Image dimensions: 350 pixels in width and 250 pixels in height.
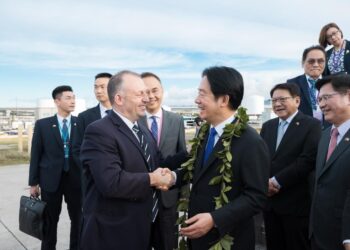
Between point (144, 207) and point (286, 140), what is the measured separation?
1722 millimetres

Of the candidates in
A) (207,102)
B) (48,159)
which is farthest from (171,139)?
(48,159)

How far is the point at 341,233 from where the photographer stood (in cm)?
244

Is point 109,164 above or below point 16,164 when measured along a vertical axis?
above

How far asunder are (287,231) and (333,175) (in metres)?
1.18

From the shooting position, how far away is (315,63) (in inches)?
176

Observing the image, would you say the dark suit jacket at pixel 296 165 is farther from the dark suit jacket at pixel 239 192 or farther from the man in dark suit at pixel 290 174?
the dark suit jacket at pixel 239 192

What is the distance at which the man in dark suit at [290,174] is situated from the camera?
11.3 ft

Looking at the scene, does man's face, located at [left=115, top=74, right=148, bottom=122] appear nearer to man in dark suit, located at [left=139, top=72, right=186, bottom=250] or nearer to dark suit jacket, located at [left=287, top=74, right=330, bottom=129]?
man in dark suit, located at [left=139, top=72, right=186, bottom=250]

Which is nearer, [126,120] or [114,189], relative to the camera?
[114,189]

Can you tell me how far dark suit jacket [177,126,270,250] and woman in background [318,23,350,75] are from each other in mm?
3070

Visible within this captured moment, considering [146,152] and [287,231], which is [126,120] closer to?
[146,152]

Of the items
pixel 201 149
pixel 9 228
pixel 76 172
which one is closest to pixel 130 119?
pixel 201 149

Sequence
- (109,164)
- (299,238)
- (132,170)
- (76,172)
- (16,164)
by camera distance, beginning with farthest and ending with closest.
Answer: (16,164) < (76,172) < (299,238) < (132,170) < (109,164)

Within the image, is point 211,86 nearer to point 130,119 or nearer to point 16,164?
point 130,119
